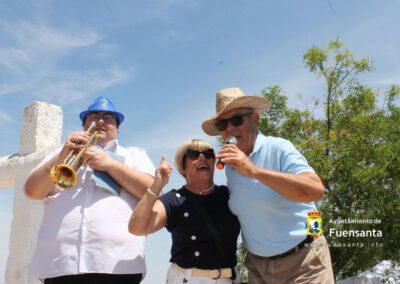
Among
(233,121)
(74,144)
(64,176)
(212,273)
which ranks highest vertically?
(233,121)

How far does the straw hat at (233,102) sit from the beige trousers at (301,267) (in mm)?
986

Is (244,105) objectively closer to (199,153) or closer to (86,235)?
(199,153)

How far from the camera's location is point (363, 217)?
24.1 feet

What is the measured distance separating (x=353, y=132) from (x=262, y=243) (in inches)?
255

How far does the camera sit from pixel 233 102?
2.90 meters

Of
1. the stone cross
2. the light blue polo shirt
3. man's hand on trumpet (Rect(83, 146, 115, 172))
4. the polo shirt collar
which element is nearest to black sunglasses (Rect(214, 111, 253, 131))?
the polo shirt collar

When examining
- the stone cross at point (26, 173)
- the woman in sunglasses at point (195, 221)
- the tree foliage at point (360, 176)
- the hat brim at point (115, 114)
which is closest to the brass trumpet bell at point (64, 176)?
the woman in sunglasses at point (195, 221)

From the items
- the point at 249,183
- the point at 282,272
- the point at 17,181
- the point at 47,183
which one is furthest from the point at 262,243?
the point at 17,181

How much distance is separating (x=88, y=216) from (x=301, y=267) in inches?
52.3

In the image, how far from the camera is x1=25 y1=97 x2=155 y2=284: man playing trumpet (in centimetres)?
264

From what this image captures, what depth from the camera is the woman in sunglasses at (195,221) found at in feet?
8.29

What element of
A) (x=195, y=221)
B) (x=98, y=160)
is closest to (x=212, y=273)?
(x=195, y=221)

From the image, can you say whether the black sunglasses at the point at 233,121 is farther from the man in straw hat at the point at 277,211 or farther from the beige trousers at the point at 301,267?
the beige trousers at the point at 301,267

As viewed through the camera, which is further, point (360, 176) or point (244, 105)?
point (360, 176)
